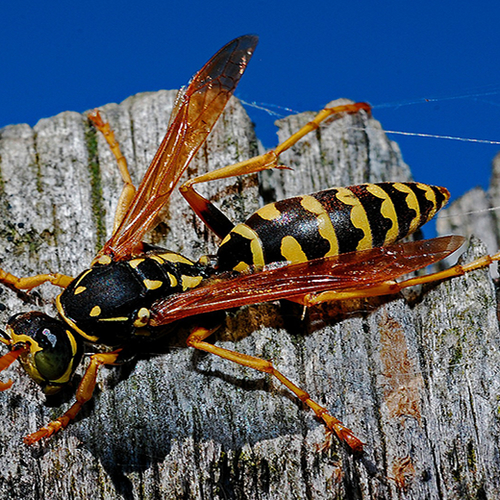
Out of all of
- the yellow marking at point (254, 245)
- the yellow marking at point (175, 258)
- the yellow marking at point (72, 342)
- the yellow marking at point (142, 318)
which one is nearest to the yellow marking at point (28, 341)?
the yellow marking at point (72, 342)

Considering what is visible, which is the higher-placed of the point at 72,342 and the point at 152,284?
the point at 152,284

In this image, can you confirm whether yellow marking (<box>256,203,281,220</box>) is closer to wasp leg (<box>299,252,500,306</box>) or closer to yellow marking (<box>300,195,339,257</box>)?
yellow marking (<box>300,195,339,257</box>)

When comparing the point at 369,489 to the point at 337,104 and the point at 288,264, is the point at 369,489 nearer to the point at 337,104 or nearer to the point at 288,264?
the point at 288,264

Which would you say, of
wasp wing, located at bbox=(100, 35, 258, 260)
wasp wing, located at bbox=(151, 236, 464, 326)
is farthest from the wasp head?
wasp wing, located at bbox=(100, 35, 258, 260)

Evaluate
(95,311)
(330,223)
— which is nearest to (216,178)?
(330,223)

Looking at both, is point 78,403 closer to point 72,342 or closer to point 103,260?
point 72,342

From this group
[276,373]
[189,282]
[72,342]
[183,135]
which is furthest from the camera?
[183,135]
